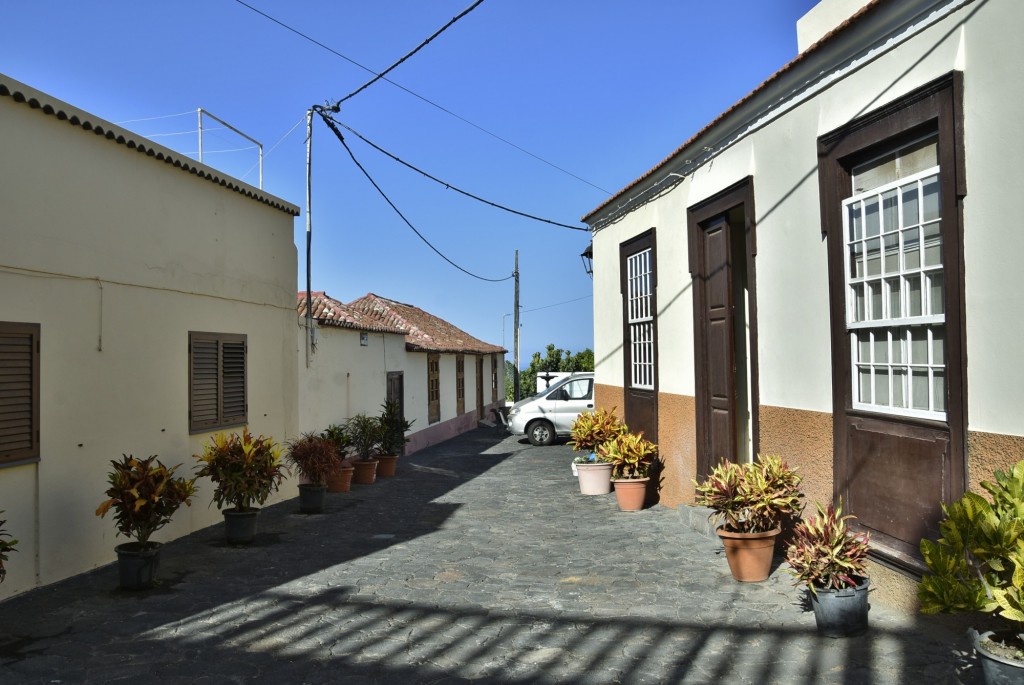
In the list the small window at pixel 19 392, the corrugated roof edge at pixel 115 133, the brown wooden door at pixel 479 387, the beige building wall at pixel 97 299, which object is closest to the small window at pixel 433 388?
the brown wooden door at pixel 479 387

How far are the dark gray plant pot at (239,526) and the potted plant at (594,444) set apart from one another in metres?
4.92

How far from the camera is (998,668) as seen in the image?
11.6ft

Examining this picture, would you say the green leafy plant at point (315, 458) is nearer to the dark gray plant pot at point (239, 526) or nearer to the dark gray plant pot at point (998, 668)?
the dark gray plant pot at point (239, 526)

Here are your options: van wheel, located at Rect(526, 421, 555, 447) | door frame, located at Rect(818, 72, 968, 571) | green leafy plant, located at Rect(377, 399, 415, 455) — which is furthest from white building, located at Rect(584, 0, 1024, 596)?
van wheel, located at Rect(526, 421, 555, 447)

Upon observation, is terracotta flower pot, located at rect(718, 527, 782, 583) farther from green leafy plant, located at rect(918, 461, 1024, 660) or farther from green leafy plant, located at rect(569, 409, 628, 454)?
green leafy plant, located at rect(569, 409, 628, 454)

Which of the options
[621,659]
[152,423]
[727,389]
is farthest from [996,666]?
[152,423]

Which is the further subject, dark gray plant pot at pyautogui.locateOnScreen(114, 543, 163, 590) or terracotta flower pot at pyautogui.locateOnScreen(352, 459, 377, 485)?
terracotta flower pot at pyautogui.locateOnScreen(352, 459, 377, 485)

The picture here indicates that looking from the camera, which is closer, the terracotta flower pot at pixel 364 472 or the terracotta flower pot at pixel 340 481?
the terracotta flower pot at pixel 340 481

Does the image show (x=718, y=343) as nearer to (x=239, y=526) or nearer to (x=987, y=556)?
(x=987, y=556)

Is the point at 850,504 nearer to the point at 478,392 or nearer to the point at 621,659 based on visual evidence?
the point at 621,659

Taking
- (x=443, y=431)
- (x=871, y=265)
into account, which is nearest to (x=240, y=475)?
(x=871, y=265)

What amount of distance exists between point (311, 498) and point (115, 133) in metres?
5.15

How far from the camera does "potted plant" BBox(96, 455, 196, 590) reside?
21.4 ft

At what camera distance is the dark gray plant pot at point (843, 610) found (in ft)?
16.0
